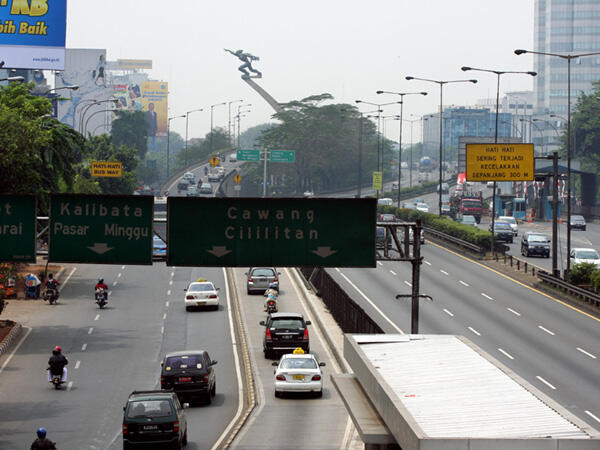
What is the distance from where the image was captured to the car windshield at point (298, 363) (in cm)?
3638

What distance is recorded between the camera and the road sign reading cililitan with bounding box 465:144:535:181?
65625 mm

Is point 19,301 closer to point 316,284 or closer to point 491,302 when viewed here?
point 316,284

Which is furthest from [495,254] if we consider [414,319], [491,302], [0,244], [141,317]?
[0,244]

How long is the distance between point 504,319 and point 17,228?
100ft

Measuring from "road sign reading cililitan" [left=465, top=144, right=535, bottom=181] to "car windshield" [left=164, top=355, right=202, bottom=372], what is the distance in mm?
34897

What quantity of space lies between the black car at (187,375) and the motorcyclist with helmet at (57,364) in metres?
4.67

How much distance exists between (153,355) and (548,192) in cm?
8030

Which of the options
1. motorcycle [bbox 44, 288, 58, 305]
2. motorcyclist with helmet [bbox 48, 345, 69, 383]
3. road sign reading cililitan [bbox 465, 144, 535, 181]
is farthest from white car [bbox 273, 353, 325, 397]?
road sign reading cililitan [bbox 465, 144, 535, 181]

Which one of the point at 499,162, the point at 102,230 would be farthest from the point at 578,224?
the point at 102,230

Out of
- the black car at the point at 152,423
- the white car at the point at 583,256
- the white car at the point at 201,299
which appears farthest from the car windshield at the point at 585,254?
the black car at the point at 152,423

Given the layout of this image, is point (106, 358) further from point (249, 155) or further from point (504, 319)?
point (249, 155)

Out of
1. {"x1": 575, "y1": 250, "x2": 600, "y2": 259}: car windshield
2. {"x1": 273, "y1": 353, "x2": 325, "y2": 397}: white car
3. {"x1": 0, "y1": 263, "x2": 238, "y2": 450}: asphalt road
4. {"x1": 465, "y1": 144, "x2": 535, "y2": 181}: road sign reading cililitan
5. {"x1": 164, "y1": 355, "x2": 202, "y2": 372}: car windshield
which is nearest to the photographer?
{"x1": 0, "y1": 263, "x2": 238, "y2": 450}: asphalt road

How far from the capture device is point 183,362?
34.6 metres

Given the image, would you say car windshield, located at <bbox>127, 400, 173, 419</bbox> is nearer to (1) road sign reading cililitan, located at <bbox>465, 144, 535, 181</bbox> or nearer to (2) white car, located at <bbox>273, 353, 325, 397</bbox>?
(2) white car, located at <bbox>273, 353, 325, 397</bbox>
